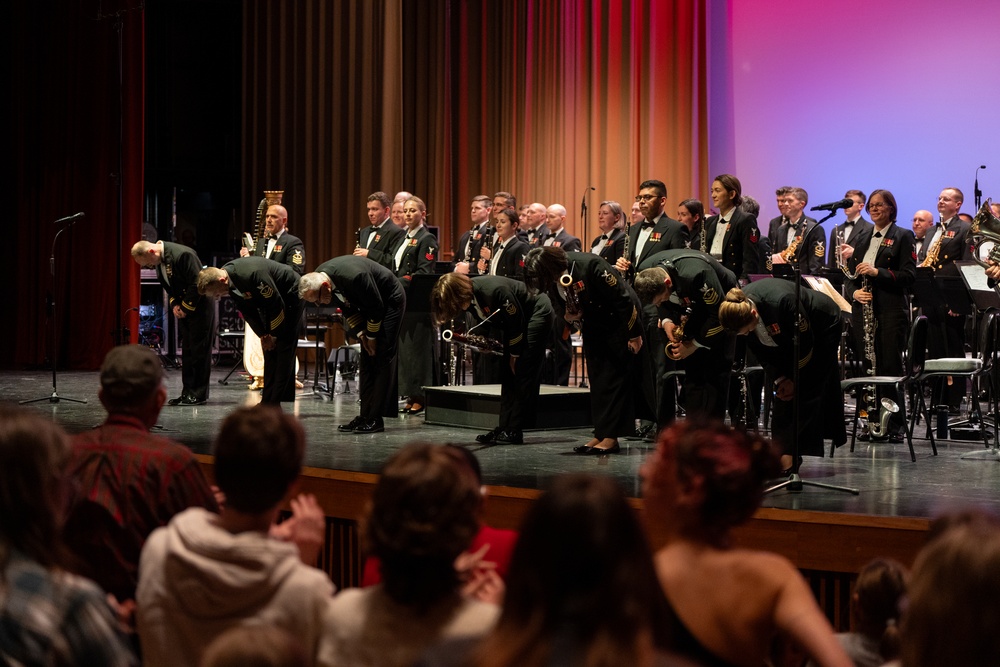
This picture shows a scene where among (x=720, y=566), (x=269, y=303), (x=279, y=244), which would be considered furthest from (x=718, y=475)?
(x=279, y=244)

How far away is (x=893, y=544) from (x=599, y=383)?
250cm

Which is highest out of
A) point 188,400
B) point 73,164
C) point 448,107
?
point 448,107

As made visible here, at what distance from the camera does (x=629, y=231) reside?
7.66 metres

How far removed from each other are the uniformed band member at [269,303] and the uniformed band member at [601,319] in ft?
6.53

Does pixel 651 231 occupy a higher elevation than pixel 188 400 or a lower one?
higher

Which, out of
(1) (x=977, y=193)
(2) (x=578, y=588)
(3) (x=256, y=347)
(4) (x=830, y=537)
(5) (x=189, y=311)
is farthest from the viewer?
(3) (x=256, y=347)

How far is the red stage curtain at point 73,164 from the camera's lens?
11.5 metres

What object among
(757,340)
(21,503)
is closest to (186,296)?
(757,340)

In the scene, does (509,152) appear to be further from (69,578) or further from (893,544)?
(69,578)

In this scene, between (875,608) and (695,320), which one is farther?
(695,320)

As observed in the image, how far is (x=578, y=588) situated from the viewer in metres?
1.39

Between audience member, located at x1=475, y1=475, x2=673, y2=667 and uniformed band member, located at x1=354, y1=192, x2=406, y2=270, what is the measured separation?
756 cm

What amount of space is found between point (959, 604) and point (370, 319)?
18.6 ft

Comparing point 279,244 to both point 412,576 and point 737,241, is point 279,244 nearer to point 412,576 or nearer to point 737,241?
point 737,241
